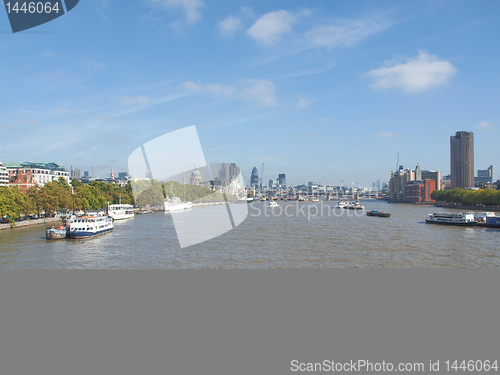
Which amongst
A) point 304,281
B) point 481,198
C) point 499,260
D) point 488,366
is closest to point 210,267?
point 304,281

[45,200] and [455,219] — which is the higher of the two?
[45,200]

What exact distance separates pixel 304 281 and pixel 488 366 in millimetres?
6241

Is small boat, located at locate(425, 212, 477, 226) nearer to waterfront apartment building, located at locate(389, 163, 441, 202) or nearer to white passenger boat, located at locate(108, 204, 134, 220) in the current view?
white passenger boat, located at locate(108, 204, 134, 220)

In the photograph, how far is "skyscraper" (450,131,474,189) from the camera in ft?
616

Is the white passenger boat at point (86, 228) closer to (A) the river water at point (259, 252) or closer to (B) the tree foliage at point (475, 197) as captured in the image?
(A) the river water at point (259, 252)

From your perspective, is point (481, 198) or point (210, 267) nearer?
point (210, 267)

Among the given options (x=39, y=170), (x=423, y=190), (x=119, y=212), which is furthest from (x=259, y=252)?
(x=423, y=190)

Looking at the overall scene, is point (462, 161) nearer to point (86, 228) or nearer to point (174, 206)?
point (174, 206)

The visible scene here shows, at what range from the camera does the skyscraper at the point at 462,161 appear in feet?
616

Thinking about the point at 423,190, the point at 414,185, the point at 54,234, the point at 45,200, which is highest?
the point at 414,185

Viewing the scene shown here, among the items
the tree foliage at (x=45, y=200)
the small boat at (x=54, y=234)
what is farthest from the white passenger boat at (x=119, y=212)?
the small boat at (x=54, y=234)

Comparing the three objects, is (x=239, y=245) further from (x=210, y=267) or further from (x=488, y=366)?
(x=488, y=366)

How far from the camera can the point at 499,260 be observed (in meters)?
20.0

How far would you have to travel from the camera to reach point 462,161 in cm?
18875
